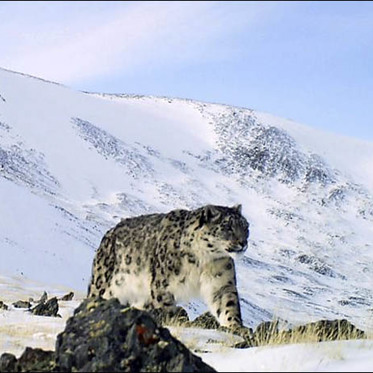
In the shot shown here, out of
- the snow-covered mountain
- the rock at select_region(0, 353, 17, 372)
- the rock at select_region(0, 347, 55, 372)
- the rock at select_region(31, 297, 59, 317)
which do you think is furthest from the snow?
the rock at select_region(0, 347, 55, 372)

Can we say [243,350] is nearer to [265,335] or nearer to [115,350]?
[265,335]

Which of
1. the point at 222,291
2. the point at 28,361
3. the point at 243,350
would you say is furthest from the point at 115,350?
the point at 222,291

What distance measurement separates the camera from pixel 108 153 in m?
127

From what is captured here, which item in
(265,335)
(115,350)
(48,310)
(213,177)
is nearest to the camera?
(115,350)

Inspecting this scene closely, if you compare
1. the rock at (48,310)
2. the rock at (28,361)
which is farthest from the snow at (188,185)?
the rock at (28,361)

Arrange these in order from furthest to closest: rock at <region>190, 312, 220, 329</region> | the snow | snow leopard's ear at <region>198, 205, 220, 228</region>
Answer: the snow < rock at <region>190, 312, 220, 329</region> < snow leopard's ear at <region>198, 205, 220, 228</region>

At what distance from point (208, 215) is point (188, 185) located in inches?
4488

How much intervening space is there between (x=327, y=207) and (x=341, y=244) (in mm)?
16111

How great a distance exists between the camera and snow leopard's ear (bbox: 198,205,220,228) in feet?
40.1

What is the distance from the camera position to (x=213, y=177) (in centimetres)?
13450

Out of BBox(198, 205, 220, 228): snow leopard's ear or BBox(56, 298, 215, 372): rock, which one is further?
BBox(198, 205, 220, 228): snow leopard's ear

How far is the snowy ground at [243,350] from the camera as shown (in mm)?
7742

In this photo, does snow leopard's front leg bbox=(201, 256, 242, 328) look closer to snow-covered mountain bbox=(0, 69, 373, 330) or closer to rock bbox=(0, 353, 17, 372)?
rock bbox=(0, 353, 17, 372)

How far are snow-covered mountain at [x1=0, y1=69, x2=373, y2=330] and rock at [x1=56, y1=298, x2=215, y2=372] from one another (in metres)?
46.4
